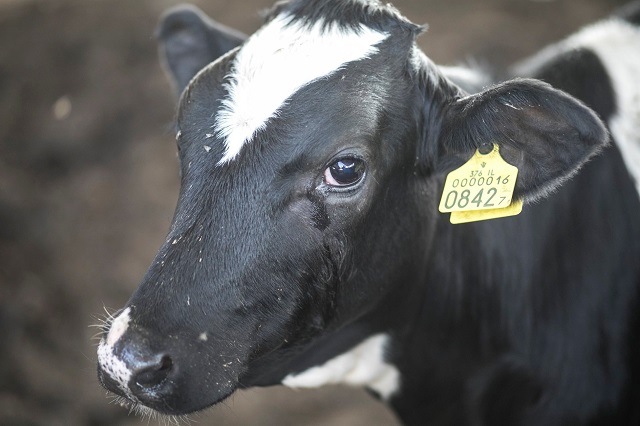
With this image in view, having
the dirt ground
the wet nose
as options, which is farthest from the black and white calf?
the dirt ground

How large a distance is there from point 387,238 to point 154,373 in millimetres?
812

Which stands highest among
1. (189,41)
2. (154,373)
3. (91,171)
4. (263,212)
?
(189,41)

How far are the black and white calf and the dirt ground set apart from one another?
1.92 m

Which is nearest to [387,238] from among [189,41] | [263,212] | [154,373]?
[263,212]

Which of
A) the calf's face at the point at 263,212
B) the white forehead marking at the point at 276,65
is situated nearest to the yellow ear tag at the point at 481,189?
the calf's face at the point at 263,212

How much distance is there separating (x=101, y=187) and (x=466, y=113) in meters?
3.50

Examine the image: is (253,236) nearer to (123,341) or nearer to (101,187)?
(123,341)

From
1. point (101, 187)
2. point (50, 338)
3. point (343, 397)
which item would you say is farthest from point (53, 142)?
point (343, 397)

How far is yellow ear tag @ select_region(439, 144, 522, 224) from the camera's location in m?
2.17

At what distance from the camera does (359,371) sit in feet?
8.62

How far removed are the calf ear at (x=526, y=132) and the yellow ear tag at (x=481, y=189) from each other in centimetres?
3

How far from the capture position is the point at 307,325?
221 cm

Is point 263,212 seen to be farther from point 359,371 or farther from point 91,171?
point 91,171

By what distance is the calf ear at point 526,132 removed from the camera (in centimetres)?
199
